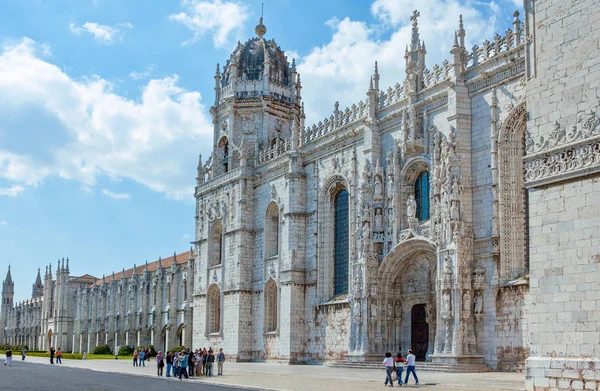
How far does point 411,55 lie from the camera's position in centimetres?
3353

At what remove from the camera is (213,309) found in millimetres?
46594

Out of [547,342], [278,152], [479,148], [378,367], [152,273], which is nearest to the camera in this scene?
[547,342]

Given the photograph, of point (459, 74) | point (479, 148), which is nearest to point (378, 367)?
point (479, 148)

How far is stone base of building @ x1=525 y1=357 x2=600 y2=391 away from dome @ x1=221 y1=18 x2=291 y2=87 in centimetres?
3227

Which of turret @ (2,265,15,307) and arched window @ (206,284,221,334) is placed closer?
arched window @ (206,284,221,334)

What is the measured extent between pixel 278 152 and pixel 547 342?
28196 mm

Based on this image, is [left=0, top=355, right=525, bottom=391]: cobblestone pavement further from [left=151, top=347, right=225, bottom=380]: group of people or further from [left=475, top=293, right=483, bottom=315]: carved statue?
[left=151, top=347, right=225, bottom=380]: group of people

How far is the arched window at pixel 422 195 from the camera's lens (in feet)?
105

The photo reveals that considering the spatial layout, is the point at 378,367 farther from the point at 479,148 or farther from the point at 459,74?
the point at 459,74

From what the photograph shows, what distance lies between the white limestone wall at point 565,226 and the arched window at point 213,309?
31.2 m

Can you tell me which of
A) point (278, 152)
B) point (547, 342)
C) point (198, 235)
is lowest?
point (547, 342)

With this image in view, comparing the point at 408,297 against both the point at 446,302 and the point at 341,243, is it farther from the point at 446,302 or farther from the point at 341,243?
the point at 341,243

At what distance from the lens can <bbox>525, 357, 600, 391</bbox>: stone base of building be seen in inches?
601

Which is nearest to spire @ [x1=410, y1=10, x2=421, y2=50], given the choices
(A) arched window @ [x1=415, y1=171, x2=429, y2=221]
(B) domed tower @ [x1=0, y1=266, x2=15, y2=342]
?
(A) arched window @ [x1=415, y1=171, x2=429, y2=221]
